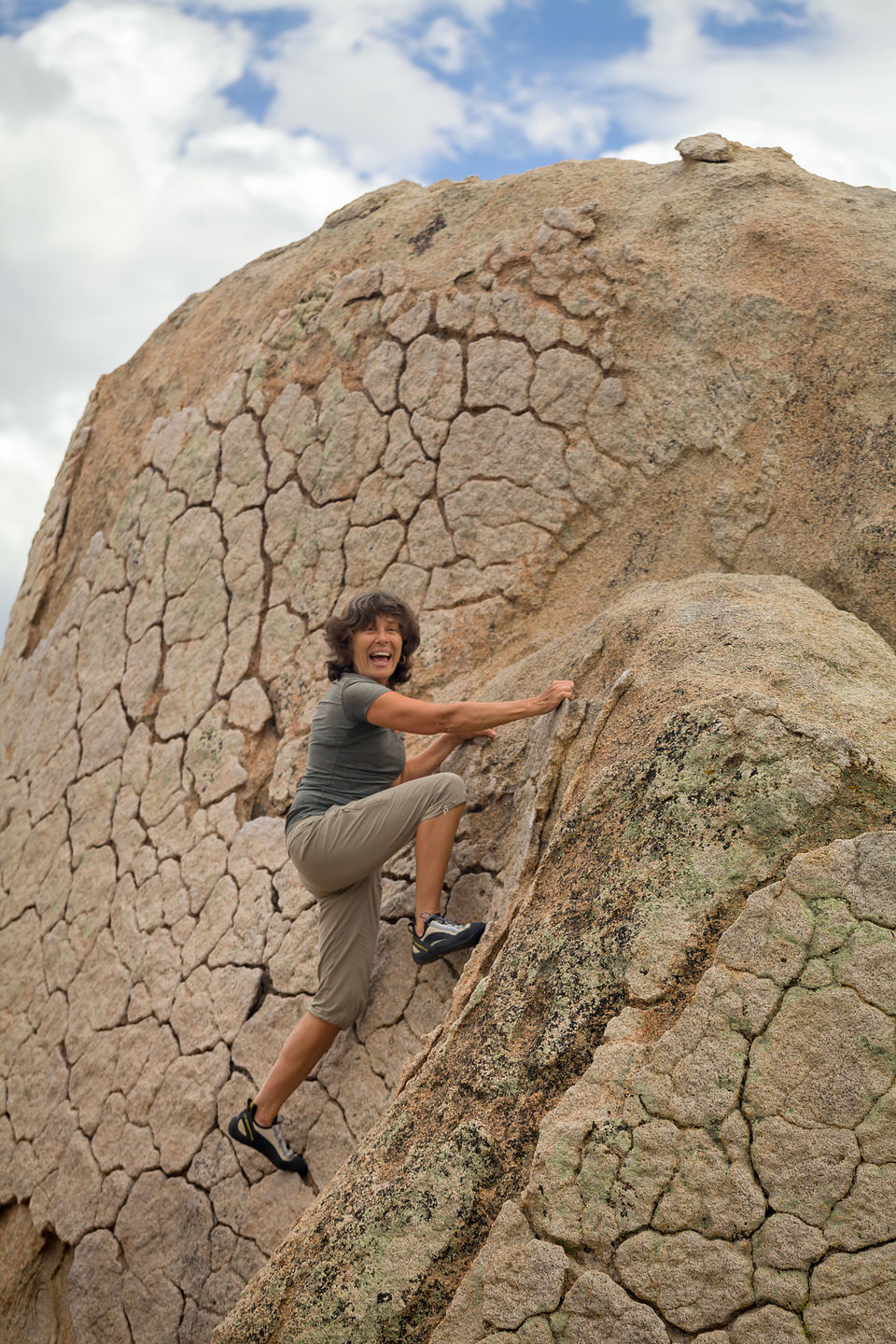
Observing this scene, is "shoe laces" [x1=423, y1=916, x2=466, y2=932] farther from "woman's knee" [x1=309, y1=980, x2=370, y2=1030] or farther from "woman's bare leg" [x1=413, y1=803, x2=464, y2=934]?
"woman's knee" [x1=309, y1=980, x2=370, y2=1030]

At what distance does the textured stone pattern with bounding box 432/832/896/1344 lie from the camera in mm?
1170

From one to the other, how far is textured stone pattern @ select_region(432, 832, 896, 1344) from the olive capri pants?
98 centimetres

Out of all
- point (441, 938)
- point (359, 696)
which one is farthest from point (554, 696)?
point (441, 938)

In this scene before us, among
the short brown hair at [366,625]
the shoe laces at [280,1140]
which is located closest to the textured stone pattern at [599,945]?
the shoe laces at [280,1140]

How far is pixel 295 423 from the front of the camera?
333 cm

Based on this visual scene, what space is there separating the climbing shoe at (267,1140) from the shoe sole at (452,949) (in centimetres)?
53

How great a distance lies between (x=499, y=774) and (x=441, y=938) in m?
0.41

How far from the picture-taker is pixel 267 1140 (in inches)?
93.0

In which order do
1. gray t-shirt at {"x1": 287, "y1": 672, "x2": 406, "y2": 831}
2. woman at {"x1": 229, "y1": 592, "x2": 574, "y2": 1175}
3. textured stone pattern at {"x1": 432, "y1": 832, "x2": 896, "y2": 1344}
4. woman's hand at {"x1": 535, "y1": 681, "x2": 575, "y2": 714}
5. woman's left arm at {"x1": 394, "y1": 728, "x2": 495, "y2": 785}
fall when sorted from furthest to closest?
1. woman's left arm at {"x1": 394, "y1": 728, "x2": 495, "y2": 785}
2. gray t-shirt at {"x1": 287, "y1": 672, "x2": 406, "y2": 831}
3. woman at {"x1": 229, "y1": 592, "x2": 574, "y2": 1175}
4. woman's hand at {"x1": 535, "y1": 681, "x2": 575, "y2": 714}
5. textured stone pattern at {"x1": 432, "y1": 832, "x2": 896, "y2": 1344}

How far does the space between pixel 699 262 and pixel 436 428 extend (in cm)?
85

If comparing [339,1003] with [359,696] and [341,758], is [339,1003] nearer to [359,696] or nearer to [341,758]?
[341,758]

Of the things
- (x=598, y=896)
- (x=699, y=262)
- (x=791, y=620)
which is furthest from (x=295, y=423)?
(x=598, y=896)

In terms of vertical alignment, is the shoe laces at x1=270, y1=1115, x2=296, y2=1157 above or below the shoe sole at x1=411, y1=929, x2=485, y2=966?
below

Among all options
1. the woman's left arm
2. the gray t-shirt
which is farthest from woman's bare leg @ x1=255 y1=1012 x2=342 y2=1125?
the woman's left arm
